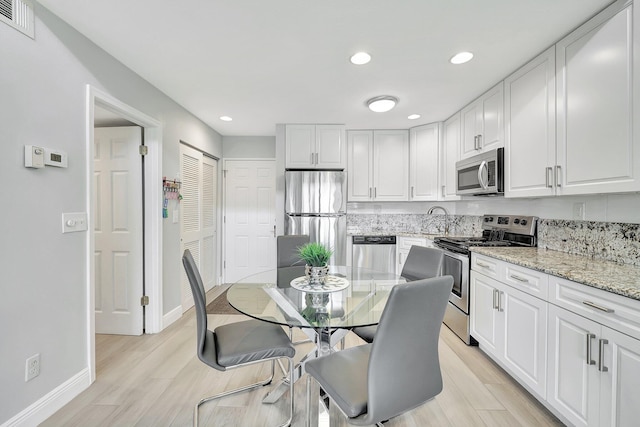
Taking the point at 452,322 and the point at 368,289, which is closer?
the point at 368,289

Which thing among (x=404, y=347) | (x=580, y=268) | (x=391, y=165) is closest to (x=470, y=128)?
(x=391, y=165)

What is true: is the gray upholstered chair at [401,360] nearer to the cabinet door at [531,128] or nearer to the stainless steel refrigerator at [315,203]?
the cabinet door at [531,128]

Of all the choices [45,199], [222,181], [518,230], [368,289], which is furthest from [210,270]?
[518,230]

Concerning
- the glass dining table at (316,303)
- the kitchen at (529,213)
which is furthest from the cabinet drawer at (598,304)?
the glass dining table at (316,303)

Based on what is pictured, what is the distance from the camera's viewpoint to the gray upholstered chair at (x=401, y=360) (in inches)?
41.7

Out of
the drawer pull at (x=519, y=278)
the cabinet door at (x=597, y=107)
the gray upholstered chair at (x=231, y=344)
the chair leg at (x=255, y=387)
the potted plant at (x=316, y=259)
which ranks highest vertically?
the cabinet door at (x=597, y=107)

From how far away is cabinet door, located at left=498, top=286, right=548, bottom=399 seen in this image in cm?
168

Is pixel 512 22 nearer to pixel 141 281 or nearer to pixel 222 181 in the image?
pixel 141 281

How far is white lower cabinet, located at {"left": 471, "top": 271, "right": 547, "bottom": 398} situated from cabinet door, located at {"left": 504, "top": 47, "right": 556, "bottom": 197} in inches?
32.3

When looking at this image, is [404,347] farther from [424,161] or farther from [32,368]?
[424,161]

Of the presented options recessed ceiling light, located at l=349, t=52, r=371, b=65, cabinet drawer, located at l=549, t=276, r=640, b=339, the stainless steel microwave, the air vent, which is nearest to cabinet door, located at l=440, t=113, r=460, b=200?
the stainless steel microwave

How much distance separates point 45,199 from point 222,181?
9.67 feet

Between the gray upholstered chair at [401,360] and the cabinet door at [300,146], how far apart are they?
9.81 feet

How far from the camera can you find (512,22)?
1.75 meters
